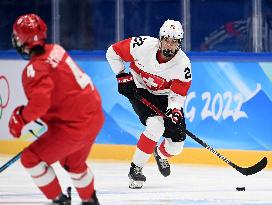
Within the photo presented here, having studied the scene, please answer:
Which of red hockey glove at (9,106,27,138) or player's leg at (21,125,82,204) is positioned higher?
red hockey glove at (9,106,27,138)

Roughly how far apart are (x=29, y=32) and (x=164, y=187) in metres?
2.12

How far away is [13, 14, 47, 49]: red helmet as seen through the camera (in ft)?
15.7

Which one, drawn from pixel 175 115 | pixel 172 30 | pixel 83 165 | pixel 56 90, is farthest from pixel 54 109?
pixel 175 115

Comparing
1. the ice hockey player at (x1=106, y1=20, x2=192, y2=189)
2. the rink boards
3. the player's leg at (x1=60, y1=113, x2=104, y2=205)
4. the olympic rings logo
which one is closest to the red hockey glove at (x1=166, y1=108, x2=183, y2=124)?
the ice hockey player at (x1=106, y1=20, x2=192, y2=189)

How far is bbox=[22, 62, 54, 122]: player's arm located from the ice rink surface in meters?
1.17

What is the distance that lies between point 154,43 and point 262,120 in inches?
58.9

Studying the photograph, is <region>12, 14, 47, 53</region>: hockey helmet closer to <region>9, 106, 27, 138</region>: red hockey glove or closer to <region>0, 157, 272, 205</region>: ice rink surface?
<region>9, 106, 27, 138</region>: red hockey glove

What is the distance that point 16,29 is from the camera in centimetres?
483

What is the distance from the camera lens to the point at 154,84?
6.70m

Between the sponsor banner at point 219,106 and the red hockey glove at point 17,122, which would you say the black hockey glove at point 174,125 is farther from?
the red hockey glove at point 17,122

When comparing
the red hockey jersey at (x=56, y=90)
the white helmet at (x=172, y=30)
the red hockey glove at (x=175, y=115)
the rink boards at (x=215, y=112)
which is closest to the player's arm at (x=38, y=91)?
the red hockey jersey at (x=56, y=90)

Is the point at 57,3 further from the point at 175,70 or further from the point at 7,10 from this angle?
the point at 175,70

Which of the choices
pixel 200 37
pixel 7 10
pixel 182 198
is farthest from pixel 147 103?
pixel 7 10

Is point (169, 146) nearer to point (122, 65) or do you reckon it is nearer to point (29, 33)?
point (122, 65)
